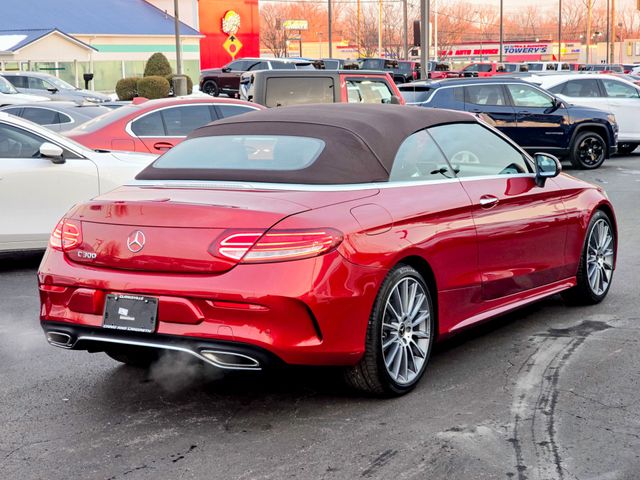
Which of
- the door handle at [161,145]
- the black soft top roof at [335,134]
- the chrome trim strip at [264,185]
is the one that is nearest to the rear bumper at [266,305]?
the chrome trim strip at [264,185]

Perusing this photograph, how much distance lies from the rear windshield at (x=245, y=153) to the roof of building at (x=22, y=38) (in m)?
45.0

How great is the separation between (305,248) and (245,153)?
118 centimetres

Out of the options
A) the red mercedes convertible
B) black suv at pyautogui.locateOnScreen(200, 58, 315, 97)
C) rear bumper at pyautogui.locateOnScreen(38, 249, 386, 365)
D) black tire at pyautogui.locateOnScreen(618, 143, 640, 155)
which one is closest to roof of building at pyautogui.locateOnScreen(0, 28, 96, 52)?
black suv at pyautogui.locateOnScreen(200, 58, 315, 97)

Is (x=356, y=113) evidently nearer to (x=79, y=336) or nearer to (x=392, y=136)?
(x=392, y=136)

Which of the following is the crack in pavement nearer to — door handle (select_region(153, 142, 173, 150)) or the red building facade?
door handle (select_region(153, 142, 173, 150))

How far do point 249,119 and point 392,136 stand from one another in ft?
2.98

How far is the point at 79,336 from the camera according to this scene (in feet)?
17.1

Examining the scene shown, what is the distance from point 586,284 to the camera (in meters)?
7.54

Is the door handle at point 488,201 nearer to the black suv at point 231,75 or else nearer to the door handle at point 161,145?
the door handle at point 161,145

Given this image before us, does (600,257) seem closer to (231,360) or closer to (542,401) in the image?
(542,401)

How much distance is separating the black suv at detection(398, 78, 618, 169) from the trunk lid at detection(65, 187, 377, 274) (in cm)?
1445

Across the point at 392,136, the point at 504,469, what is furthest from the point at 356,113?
the point at 504,469

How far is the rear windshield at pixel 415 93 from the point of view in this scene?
65.6ft

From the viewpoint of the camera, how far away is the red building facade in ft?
223
